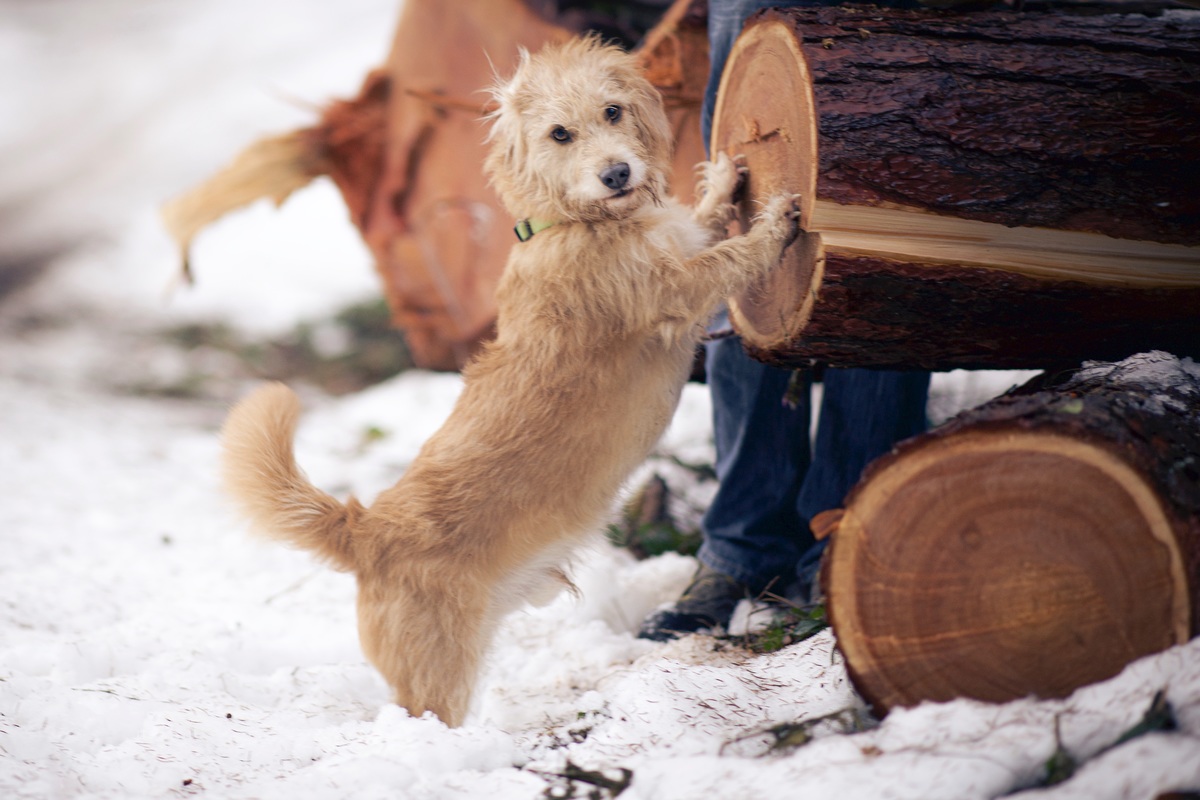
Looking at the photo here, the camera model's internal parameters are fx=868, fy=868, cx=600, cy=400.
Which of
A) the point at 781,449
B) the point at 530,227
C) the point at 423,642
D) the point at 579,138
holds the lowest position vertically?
the point at 423,642

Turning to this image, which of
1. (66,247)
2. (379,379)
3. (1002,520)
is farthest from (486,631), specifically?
(66,247)

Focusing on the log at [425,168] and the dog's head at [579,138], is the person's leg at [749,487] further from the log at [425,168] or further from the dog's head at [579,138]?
the log at [425,168]

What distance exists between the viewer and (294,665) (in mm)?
2746

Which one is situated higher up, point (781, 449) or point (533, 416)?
point (533, 416)

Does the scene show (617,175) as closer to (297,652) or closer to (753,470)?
(753,470)

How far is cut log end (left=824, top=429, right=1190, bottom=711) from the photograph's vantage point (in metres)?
1.51

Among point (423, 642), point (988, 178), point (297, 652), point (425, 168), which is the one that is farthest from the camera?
point (425, 168)

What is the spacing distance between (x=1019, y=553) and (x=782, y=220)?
93 centimetres

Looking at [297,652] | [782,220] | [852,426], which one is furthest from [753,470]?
[297,652]

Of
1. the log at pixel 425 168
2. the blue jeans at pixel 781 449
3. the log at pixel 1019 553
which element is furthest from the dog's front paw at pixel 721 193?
the log at pixel 425 168

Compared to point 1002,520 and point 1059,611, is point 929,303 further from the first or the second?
point 1059,611

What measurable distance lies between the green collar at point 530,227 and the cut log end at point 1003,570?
1156 mm

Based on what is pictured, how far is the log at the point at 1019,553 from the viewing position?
151 centimetres

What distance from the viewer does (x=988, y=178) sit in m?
1.92
